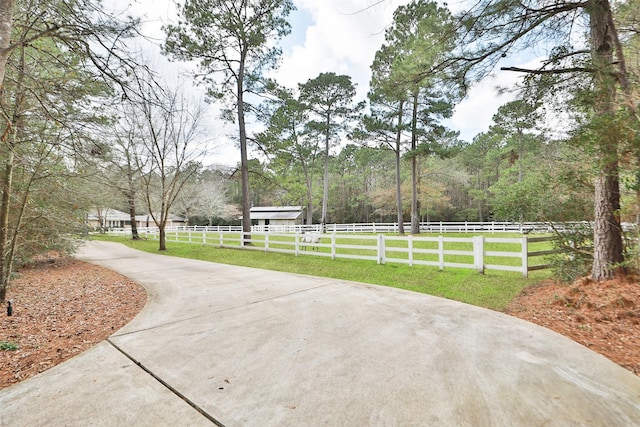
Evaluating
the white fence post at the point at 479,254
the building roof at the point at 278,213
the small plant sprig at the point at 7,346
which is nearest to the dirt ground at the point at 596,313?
the white fence post at the point at 479,254

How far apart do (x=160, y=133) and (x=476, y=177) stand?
3326cm

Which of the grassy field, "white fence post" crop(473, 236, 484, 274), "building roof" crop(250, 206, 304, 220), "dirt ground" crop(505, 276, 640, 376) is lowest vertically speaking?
the grassy field

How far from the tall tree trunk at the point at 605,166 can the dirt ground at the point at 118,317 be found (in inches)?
15.1

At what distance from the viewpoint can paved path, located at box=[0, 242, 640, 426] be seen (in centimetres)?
187

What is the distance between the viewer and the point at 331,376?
2332mm

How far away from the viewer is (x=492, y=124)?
81.5 feet

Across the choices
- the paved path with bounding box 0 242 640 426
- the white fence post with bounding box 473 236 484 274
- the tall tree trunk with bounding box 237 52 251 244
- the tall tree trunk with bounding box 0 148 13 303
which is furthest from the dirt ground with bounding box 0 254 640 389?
the tall tree trunk with bounding box 237 52 251 244

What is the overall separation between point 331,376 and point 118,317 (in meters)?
3.54

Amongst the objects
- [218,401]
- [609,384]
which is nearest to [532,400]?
[609,384]

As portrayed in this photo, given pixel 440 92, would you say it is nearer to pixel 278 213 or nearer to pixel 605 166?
pixel 605 166

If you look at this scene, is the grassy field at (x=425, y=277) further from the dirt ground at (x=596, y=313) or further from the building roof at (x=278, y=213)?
the building roof at (x=278, y=213)

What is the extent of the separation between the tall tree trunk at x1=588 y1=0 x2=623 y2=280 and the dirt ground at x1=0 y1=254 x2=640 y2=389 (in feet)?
1.26

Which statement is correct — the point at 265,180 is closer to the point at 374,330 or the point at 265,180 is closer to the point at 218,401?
the point at 374,330

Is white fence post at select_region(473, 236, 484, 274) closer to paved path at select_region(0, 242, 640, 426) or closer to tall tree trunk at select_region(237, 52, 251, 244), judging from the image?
paved path at select_region(0, 242, 640, 426)
